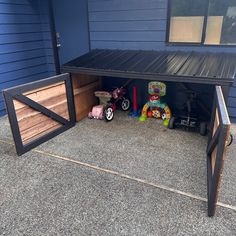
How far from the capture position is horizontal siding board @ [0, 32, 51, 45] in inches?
192

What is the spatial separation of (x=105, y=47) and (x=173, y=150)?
278 cm

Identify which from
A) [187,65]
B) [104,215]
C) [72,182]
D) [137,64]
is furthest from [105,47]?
[104,215]

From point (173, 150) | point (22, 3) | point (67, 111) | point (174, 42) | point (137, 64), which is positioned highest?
point (22, 3)

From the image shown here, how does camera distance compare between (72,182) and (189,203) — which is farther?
(72,182)

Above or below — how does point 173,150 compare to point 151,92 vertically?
below

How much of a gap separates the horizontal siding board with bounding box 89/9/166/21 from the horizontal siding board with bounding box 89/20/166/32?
0.24 ft

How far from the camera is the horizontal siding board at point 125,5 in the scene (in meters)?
4.37

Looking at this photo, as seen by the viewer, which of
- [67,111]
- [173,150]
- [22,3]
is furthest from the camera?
[22,3]

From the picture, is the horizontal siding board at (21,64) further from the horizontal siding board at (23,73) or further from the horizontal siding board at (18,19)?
the horizontal siding board at (18,19)

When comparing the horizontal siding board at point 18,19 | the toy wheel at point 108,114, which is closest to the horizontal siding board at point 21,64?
the horizontal siding board at point 18,19

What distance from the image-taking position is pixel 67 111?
4.35 m

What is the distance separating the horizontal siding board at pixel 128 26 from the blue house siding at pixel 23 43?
4.53 feet

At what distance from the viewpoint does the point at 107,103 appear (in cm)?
493

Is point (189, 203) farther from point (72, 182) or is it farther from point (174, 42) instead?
point (174, 42)
